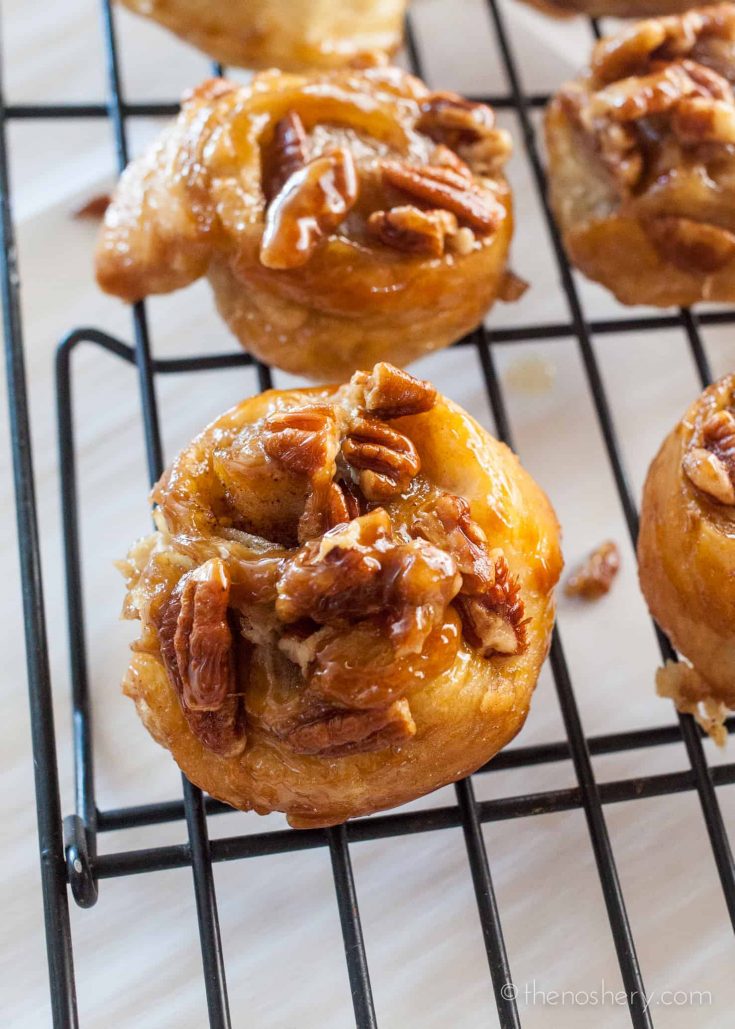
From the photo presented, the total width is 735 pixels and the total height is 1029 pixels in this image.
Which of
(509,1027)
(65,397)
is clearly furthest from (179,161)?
(509,1027)

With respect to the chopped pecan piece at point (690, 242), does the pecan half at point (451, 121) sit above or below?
above

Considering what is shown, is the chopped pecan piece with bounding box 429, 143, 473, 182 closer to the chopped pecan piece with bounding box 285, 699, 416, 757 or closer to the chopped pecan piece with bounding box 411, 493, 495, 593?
the chopped pecan piece with bounding box 411, 493, 495, 593

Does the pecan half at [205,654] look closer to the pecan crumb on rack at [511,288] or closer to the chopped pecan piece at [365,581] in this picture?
the chopped pecan piece at [365,581]

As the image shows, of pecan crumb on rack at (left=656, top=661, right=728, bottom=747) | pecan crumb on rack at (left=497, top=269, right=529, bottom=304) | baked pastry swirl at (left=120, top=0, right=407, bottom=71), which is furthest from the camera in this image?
baked pastry swirl at (left=120, top=0, right=407, bottom=71)

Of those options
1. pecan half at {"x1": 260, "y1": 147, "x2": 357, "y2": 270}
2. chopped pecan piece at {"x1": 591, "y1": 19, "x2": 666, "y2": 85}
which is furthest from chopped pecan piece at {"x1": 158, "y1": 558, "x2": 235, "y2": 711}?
chopped pecan piece at {"x1": 591, "y1": 19, "x2": 666, "y2": 85}

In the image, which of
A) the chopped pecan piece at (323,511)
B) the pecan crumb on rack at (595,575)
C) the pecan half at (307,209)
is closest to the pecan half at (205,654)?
the chopped pecan piece at (323,511)

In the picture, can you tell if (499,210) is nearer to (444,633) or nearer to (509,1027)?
(444,633)
